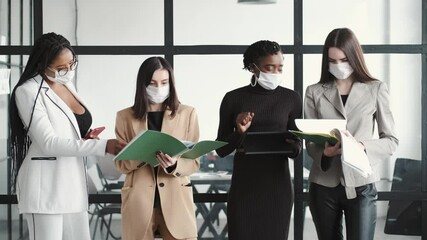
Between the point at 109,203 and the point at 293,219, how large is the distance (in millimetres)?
1091

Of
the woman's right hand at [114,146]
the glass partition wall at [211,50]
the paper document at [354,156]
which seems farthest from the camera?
the glass partition wall at [211,50]

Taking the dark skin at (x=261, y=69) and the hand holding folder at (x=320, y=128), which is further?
the dark skin at (x=261, y=69)

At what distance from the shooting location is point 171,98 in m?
3.13

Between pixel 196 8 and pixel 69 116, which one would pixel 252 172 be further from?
pixel 196 8

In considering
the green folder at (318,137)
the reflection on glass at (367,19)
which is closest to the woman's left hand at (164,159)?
the green folder at (318,137)

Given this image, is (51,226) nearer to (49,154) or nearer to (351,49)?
(49,154)

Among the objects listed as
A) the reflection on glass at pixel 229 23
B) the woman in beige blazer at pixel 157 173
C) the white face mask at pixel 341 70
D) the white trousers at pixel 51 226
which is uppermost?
the reflection on glass at pixel 229 23

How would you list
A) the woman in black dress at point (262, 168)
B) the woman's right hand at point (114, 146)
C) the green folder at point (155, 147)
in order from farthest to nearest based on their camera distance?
the woman in black dress at point (262, 168) → the woman's right hand at point (114, 146) → the green folder at point (155, 147)

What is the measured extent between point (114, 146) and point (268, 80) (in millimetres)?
785

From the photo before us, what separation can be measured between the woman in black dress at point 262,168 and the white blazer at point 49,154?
2.19 feet

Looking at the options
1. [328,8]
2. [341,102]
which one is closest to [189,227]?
[341,102]

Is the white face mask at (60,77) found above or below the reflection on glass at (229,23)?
below

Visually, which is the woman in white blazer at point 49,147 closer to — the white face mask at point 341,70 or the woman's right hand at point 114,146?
the woman's right hand at point 114,146

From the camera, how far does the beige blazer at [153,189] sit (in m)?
3.06
